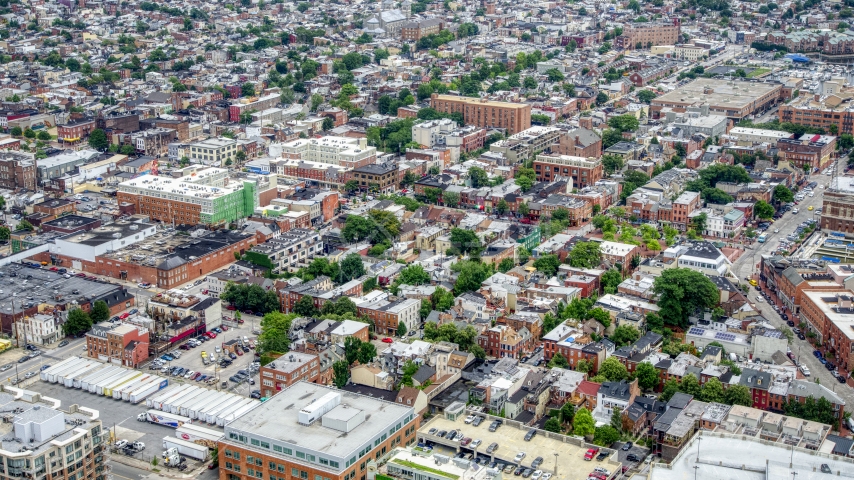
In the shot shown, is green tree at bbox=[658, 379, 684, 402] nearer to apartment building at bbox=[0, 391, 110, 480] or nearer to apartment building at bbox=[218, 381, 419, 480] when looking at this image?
Answer: apartment building at bbox=[218, 381, 419, 480]

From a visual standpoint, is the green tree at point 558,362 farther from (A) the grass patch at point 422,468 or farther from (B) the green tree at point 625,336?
(A) the grass patch at point 422,468

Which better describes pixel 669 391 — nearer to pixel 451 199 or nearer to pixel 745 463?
pixel 745 463

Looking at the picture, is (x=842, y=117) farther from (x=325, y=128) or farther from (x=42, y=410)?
(x=42, y=410)

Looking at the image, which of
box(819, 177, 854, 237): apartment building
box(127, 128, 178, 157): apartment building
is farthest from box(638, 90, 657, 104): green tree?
box(127, 128, 178, 157): apartment building

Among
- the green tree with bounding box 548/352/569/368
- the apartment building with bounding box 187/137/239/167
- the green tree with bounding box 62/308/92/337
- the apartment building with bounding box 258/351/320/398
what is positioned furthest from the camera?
the apartment building with bounding box 187/137/239/167

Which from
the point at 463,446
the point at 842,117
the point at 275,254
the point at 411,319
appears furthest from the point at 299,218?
the point at 842,117

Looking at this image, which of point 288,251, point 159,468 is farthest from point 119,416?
point 288,251
